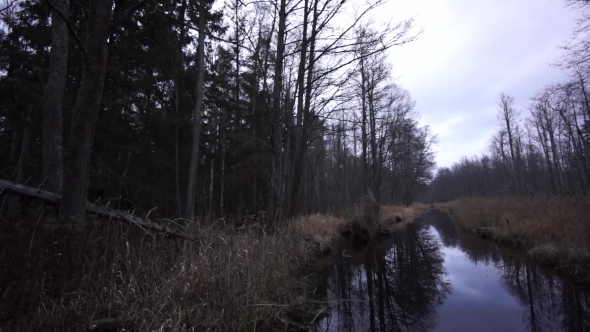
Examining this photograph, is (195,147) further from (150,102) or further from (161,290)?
(161,290)

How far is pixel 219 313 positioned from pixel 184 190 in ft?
43.2

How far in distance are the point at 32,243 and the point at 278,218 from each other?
16.0 ft

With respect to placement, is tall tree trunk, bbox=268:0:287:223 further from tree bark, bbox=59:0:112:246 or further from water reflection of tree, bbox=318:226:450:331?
tree bark, bbox=59:0:112:246

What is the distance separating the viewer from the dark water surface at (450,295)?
14.2 ft

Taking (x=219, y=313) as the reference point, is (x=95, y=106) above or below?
above

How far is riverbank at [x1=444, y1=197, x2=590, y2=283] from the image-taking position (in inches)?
249

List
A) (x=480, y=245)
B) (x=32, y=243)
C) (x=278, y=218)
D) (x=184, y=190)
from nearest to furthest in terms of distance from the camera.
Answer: (x=32, y=243), (x=278, y=218), (x=480, y=245), (x=184, y=190)

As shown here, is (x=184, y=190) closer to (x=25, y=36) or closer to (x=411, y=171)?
(x=25, y=36)

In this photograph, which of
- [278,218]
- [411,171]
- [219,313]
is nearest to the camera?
[219,313]

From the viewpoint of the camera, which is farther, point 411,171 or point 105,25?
point 411,171

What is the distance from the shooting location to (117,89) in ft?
36.2

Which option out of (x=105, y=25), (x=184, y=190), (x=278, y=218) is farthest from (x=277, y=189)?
(x=184, y=190)

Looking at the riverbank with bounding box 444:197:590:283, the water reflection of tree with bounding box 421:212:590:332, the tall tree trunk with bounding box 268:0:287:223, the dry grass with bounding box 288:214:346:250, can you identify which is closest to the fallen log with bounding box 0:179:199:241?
the tall tree trunk with bounding box 268:0:287:223

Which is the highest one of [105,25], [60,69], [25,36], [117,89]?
[25,36]
